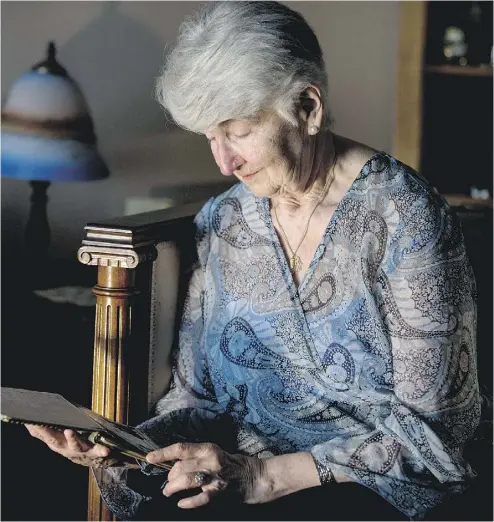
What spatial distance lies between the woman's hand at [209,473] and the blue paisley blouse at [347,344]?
10 centimetres

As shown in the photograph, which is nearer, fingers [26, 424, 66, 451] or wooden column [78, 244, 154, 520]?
fingers [26, 424, 66, 451]

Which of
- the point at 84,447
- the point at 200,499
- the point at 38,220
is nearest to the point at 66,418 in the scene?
the point at 84,447

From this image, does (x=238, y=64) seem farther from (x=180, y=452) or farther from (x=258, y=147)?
(x=180, y=452)

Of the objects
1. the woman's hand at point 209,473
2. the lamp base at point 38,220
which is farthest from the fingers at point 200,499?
the lamp base at point 38,220

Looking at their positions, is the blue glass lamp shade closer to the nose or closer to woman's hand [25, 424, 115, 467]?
the nose

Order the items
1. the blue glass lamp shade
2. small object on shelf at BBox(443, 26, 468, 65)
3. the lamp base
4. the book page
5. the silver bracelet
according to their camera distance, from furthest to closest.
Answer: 1. small object on shelf at BBox(443, 26, 468, 65)
2. the lamp base
3. the blue glass lamp shade
4. the silver bracelet
5. the book page

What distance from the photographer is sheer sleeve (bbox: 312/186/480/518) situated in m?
1.27

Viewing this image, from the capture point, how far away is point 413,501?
4.17 ft

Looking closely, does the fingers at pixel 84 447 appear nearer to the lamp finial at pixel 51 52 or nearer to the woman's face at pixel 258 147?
the woman's face at pixel 258 147

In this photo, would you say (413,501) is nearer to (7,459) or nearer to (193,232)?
(193,232)

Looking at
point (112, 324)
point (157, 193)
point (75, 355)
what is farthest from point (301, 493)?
point (157, 193)

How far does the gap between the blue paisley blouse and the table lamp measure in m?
0.91

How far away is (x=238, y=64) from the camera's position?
1.29 metres

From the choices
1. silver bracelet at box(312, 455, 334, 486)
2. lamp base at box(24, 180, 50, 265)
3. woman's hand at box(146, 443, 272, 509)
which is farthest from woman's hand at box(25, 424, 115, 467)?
lamp base at box(24, 180, 50, 265)
